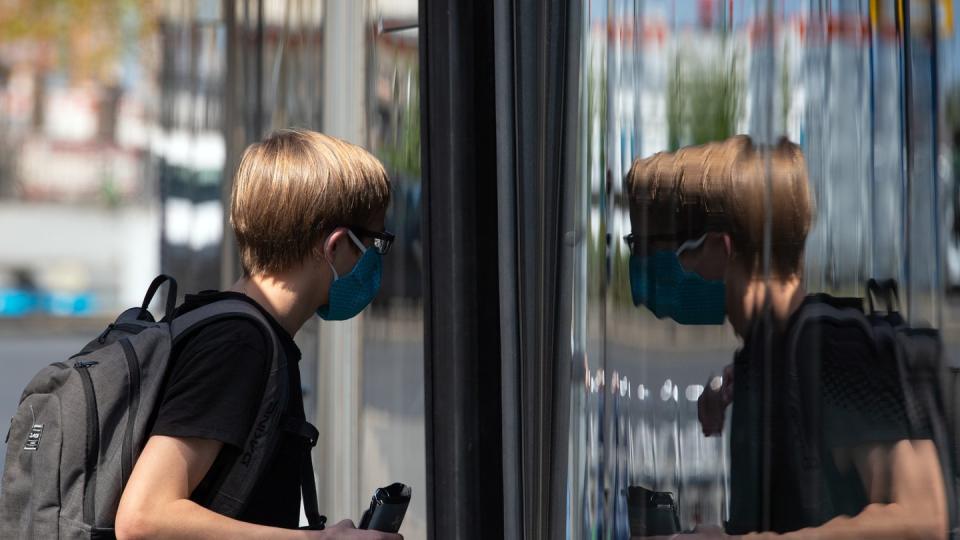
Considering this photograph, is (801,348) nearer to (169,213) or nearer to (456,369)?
(456,369)

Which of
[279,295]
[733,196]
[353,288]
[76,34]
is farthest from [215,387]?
[76,34]

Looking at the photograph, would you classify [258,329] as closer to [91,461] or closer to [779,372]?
[91,461]

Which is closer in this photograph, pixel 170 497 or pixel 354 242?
pixel 170 497

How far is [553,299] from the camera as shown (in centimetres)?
142

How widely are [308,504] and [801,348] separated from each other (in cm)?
74

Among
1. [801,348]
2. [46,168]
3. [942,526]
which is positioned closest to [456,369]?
[801,348]

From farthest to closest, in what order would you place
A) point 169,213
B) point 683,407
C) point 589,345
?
point 169,213 → point 589,345 → point 683,407

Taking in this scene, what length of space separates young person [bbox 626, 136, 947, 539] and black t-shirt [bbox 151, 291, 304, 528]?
492mm

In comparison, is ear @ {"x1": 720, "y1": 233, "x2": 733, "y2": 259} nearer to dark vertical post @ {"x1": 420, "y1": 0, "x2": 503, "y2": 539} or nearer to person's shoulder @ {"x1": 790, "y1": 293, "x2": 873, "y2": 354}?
person's shoulder @ {"x1": 790, "y1": 293, "x2": 873, "y2": 354}

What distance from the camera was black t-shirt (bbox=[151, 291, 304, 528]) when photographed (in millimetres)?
1359

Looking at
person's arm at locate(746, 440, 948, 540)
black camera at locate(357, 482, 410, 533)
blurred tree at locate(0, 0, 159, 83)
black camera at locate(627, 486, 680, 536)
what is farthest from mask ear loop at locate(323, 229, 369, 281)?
blurred tree at locate(0, 0, 159, 83)

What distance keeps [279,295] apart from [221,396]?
0.24m

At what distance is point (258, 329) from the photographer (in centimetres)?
142

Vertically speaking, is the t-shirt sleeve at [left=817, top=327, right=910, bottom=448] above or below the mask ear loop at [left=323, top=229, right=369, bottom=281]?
below
